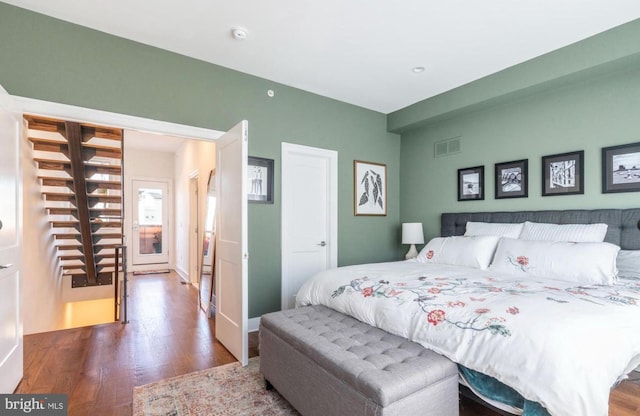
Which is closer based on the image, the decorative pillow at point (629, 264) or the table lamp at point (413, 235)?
the decorative pillow at point (629, 264)

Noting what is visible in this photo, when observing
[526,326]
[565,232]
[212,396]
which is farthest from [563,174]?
[212,396]

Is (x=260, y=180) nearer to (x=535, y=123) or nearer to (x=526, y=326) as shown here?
(x=526, y=326)

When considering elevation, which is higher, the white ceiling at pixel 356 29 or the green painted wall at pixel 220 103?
the white ceiling at pixel 356 29

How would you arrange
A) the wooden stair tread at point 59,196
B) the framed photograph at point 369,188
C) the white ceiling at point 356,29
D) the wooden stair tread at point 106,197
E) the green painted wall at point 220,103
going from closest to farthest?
the white ceiling at point 356,29 → the green painted wall at point 220,103 → the wooden stair tread at point 59,196 → the wooden stair tread at point 106,197 → the framed photograph at point 369,188

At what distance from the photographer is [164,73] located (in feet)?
9.78

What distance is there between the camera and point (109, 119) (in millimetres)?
2721

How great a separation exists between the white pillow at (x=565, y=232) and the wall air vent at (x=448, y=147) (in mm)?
1318

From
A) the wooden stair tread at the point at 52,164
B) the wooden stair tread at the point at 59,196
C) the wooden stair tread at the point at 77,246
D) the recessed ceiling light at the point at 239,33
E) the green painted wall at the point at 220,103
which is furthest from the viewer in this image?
the wooden stair tread at the point at 77,246

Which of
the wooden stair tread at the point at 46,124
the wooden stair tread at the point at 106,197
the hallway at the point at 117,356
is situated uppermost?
the wooden stair tread at the point at 46,124

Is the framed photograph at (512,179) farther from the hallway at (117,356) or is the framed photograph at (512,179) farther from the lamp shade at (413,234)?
the hallway at (117,356)

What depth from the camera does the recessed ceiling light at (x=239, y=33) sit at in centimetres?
265

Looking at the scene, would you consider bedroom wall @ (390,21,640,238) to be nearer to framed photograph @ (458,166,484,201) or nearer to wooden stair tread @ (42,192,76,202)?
framed photograph @ (458,166,484,201)

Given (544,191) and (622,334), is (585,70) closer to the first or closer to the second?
(544,191)

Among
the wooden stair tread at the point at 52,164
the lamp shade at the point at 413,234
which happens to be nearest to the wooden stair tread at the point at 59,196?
the wooden stair tread at the point at 52,164
